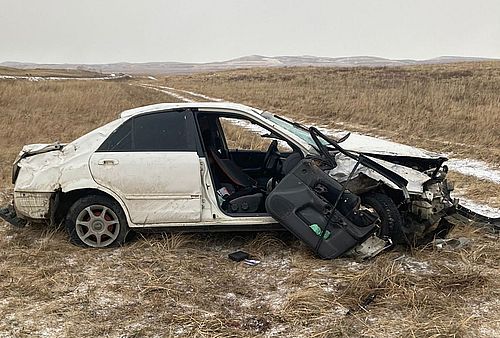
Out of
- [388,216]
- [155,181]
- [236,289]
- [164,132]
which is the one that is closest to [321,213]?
[388,216]

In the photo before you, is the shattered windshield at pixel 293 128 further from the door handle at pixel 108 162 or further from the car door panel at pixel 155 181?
the door handle at pixel 108 162

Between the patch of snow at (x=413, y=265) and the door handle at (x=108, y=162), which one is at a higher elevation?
the door handle at (x=108, y=162)

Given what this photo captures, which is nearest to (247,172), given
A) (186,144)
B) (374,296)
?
(186,144)

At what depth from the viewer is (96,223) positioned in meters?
5.19

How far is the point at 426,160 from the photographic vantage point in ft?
16.4

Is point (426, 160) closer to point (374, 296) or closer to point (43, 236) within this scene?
point (374, 296)

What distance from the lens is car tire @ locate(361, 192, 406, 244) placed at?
4.75 m

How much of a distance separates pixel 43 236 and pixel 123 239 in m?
1.01

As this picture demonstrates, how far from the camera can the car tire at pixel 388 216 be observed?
4754 mm

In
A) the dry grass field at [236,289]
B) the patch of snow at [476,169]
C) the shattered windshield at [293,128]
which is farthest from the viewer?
the patch of snow at [476,169]

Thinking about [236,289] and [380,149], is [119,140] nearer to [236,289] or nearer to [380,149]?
[236,289]

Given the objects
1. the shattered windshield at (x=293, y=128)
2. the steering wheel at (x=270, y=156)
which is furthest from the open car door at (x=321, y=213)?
the steering wheel at (x=270, y=156)

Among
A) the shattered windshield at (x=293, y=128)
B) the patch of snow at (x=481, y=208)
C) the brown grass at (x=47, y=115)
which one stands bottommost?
the patch of snow at (x=481, y=208)

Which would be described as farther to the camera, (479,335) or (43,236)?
(43,236)
